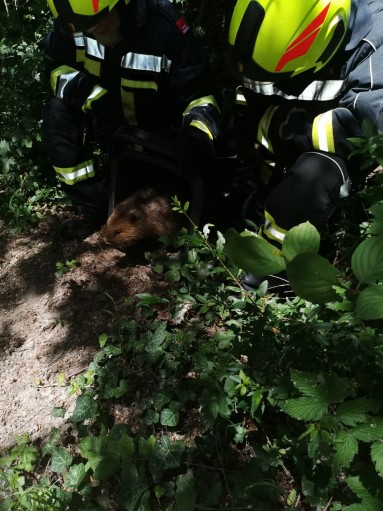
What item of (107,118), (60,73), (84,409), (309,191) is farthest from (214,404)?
(60,73)

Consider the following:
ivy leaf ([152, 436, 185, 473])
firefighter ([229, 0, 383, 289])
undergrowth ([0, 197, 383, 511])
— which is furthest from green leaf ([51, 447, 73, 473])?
firefighter ([229, 0, 383, 289])

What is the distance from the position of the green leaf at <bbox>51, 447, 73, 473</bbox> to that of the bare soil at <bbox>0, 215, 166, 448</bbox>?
0.26 meters

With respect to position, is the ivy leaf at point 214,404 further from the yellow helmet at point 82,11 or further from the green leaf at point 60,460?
the yellow helmet at point 82,11

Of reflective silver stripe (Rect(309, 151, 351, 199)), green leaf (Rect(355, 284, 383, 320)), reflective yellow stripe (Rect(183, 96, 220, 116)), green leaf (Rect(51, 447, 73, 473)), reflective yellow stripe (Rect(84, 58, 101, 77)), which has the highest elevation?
reflective yellow stripe (Rect(84, 58, 101, 77))

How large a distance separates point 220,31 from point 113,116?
1437 mm

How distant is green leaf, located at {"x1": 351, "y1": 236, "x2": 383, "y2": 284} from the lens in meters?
0.92

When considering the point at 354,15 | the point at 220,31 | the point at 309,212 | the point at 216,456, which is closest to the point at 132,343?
the point at 216,456

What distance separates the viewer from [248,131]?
3.02 metres

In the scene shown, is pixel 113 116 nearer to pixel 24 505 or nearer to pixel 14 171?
pixel 14 171

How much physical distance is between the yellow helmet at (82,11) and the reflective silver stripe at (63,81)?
24.3 inches

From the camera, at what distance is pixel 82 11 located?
2.46 meters

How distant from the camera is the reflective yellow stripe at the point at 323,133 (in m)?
2.39

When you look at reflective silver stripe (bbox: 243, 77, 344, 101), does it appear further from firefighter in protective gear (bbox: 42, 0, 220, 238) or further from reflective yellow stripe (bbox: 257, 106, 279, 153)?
firefighter in protective gear (bbox: 42, 0, 220, 238)

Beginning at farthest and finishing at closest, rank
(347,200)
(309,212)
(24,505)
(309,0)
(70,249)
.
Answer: (70,249)
(347,200)
(309,212)
(309,0)
(24,505)
